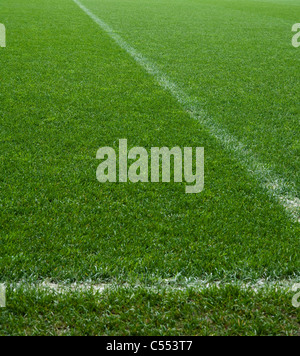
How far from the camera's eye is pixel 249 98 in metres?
4.53

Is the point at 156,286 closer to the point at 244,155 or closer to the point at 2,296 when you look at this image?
the point at 2,296

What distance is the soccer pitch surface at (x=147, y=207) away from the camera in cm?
172

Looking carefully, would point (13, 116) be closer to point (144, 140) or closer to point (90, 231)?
point (144, 140)

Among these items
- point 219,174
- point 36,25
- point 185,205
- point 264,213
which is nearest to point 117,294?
point 185,205

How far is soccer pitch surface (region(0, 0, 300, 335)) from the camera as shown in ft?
5.65

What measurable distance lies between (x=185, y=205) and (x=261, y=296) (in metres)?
0.81

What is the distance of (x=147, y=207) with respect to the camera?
2441 millimetres
